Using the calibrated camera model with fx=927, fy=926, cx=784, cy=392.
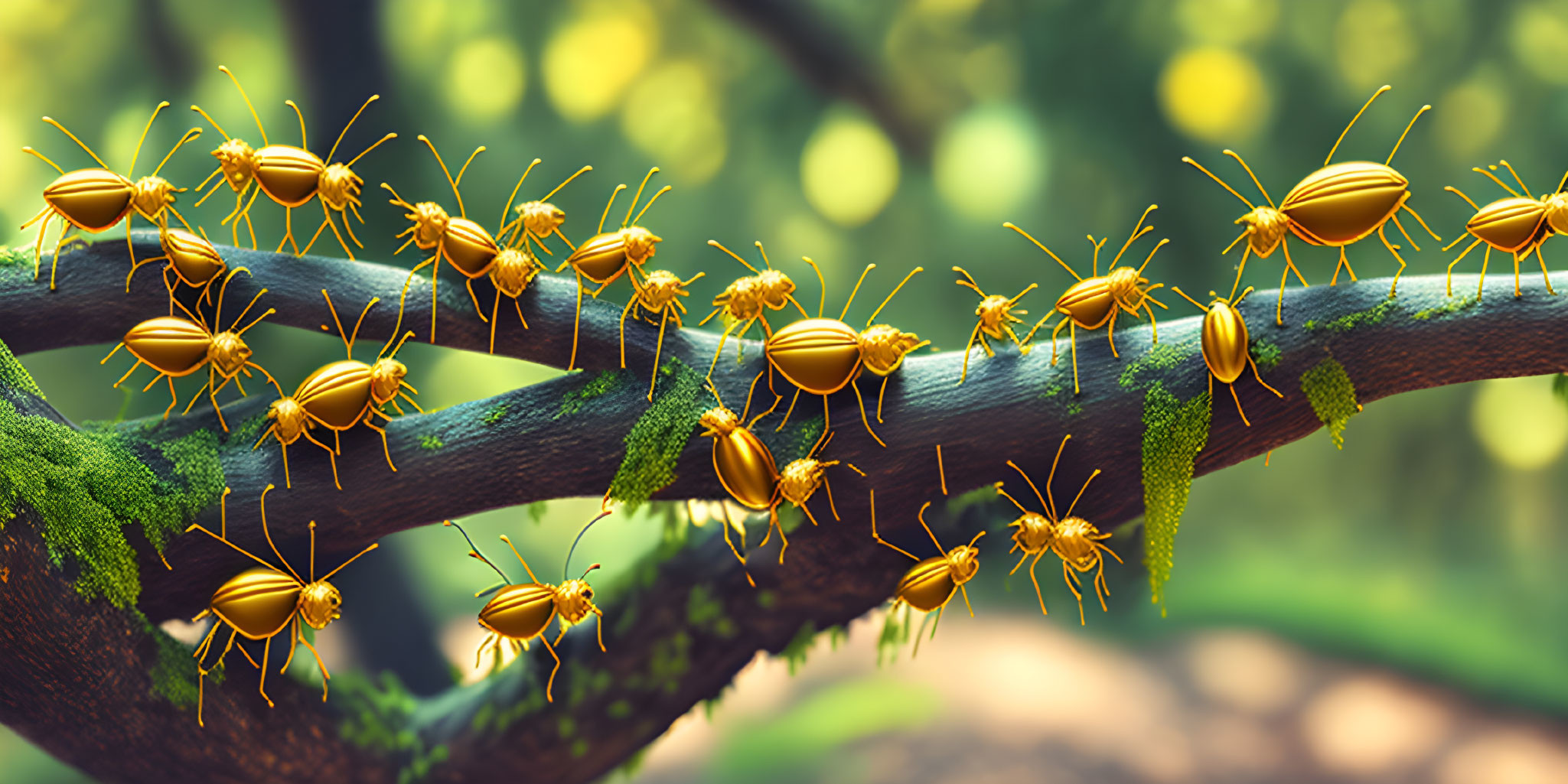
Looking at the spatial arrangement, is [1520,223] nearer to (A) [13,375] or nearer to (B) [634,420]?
(B) [634,420]

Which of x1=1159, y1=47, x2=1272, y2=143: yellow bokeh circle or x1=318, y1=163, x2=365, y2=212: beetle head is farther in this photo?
x1=1159, y1=47, x2=1272, y2=143: yellow bokeh circle

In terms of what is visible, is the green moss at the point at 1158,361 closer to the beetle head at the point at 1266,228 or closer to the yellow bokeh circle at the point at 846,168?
the beetle head at the point at 1266,228

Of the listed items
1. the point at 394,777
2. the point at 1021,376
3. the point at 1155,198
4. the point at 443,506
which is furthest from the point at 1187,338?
the point at 394,777

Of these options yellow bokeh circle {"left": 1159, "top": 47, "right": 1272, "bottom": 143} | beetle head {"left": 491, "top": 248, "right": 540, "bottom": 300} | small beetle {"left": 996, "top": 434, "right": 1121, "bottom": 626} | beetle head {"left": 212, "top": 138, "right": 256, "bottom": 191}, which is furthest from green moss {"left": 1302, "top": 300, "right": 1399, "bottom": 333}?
beetle head {"left": 212, "top": 138, "right": 256, "bottom": 191}

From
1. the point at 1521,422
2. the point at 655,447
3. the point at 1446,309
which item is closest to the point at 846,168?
the point at 655,447

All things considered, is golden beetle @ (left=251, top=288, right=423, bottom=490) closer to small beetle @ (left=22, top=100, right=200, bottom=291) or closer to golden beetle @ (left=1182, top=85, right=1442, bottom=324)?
small beetle @ (left=22, top=100, right=200, bottom=291)

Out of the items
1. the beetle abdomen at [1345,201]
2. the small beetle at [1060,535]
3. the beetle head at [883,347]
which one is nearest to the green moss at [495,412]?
the beetle head at [883,347]
